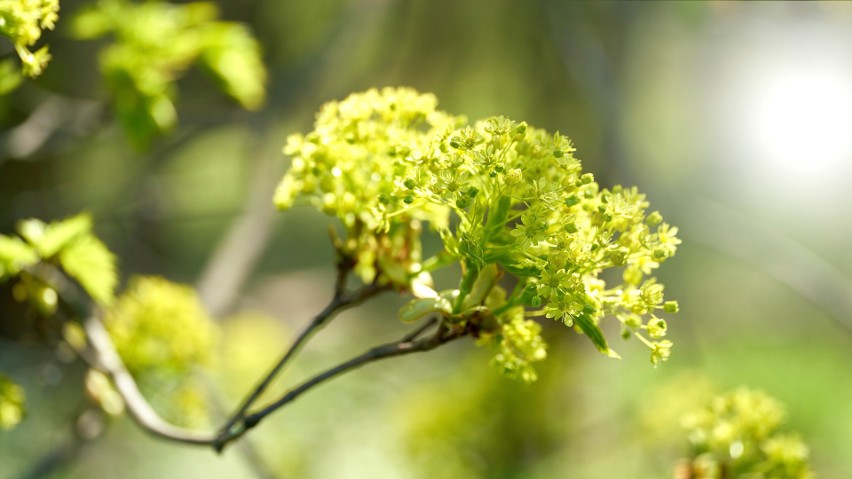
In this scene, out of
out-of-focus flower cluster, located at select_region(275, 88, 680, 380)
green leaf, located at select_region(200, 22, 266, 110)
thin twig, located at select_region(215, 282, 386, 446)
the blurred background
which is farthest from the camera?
the blurred background

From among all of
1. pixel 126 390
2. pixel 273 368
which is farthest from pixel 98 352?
pixel 273 368

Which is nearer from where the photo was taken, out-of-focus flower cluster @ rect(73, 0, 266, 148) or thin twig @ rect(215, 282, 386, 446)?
A: thin twig @ rect(215, 282, 386, 446)

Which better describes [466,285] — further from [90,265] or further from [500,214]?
[90,265]

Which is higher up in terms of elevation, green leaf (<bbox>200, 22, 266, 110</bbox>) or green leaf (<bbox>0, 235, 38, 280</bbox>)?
green leaf (<bbox>200, 22, 266, 110</bbox>)

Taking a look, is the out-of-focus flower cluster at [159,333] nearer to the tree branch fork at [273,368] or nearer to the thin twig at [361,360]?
the tree branch fork at [273,368]

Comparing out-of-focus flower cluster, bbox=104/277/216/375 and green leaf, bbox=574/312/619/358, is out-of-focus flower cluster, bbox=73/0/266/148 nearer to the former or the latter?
out-of-focus flower cluster, bbox=104/277/216/375

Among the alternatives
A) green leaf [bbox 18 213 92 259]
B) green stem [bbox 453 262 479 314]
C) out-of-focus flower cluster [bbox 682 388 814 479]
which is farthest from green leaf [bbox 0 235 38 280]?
out-of-focus flower cluster [bbox 682 388 814 479]

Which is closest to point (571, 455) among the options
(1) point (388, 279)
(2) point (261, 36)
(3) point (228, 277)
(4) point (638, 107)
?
(3) point (228, 277)
